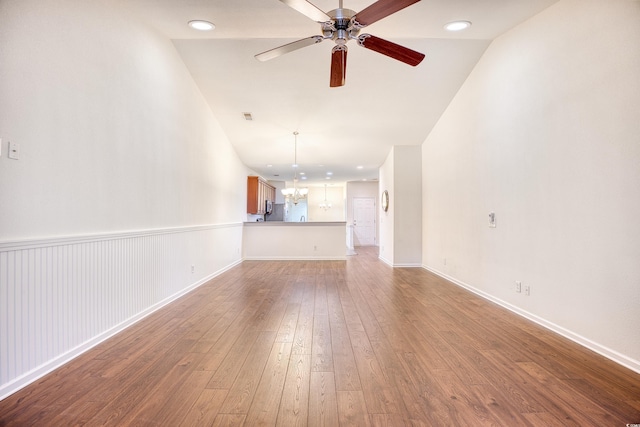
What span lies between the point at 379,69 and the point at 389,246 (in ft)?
13.4

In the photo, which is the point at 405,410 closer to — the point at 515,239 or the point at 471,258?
the point at 515,239

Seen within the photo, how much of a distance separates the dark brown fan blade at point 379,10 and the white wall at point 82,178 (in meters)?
2.20

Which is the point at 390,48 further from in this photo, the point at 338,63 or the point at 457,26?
the point at 457,26

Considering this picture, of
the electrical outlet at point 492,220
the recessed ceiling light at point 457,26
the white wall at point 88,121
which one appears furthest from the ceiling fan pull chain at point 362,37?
the electrical outlet at point 492,220

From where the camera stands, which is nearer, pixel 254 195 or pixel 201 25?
pixel 201 25

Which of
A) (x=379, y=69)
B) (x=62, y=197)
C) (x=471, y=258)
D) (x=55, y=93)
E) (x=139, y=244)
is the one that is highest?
(x=379, y=69)

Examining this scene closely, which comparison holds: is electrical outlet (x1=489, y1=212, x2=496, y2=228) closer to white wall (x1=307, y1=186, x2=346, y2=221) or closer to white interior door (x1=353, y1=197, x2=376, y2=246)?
white interior door (x1=353, y1=197, x2=376, y2=246)

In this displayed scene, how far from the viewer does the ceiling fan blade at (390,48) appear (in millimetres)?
2539

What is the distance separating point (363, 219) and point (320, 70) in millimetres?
8130

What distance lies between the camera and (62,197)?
2270mm

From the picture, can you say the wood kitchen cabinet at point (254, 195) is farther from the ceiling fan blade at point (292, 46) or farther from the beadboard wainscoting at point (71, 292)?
the ceiling fan blade at point (292, 46)

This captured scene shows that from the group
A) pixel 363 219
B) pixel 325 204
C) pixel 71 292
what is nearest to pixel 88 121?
pixel 71 292

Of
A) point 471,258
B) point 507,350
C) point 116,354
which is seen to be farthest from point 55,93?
point 471,258

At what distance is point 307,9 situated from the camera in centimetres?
225
